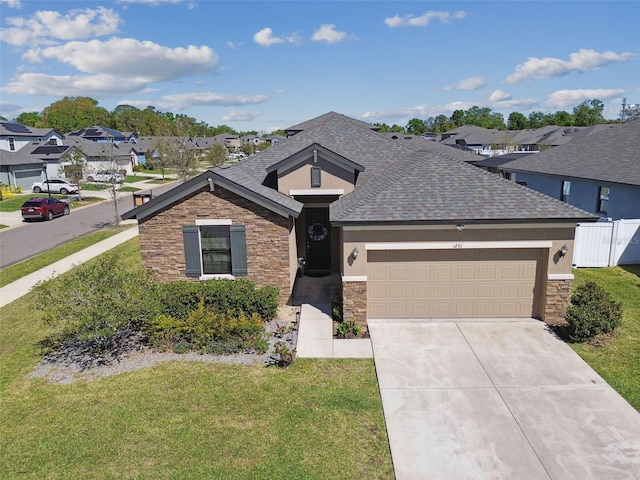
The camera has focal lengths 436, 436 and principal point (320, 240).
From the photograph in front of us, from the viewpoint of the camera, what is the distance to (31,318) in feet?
44.2

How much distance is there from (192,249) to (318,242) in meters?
4.99

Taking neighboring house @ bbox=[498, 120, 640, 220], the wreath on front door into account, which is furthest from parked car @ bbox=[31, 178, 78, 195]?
neighboring house @ bbox=[498, 120, 640, 220]

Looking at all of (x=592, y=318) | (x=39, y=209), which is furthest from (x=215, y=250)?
(x=39, y=209)

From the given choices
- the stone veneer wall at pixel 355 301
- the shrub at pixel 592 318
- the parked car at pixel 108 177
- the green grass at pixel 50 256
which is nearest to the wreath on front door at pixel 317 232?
the stone veneer wall at pixel 355 301

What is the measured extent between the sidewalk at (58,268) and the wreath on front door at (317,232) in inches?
319

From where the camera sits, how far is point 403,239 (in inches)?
459

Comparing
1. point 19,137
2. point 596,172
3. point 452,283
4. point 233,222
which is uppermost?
point 19,137

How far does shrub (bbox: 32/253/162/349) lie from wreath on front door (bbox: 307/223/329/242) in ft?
22.0

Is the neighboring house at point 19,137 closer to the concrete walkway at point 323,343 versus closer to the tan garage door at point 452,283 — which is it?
the concrete walkway at point 323,343

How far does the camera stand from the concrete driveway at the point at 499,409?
6793mm

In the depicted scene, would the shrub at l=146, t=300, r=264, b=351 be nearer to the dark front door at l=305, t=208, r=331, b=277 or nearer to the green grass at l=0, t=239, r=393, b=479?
the green grass at l=0, t=239, r=393, b=479

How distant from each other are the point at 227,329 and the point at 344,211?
4.32 metres

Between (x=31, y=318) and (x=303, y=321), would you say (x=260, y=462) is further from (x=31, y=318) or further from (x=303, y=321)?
(x=31, y=318)

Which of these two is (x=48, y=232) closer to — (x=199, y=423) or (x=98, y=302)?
(x=98, y=302)
